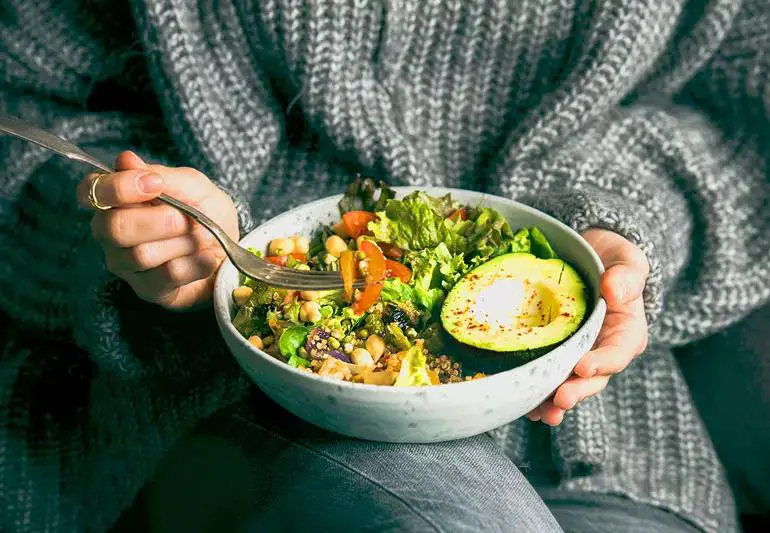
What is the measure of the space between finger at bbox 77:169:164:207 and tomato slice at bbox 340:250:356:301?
18cm

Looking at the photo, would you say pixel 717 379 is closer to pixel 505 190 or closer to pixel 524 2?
pixel 505 190

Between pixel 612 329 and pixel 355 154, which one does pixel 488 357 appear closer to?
pixel 612 329

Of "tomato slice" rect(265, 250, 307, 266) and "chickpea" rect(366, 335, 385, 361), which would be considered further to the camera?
"tomato slice" rect(265, 250, 307, 266)

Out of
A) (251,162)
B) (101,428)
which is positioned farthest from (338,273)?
(101,428)

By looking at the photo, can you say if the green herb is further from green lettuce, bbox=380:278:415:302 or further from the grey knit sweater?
the grey knit sweater

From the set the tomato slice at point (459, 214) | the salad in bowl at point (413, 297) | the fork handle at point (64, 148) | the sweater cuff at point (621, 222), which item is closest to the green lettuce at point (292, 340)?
the salad in bowl at point (413, 297)

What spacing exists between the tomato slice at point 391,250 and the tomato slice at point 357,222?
29mm

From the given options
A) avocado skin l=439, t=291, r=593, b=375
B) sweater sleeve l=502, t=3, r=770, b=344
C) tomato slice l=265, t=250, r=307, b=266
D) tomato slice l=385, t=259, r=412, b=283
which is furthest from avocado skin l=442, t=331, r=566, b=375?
sweater sleeve l=502, t=3, r=770, b=344

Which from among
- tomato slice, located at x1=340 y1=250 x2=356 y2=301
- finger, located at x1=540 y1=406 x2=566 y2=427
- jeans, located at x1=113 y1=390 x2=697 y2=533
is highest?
tomato slice, located at x1=340 y1=250 x2=356 y2=301

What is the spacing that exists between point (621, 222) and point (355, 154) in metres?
0.34

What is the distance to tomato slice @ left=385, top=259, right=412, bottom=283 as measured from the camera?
79cm

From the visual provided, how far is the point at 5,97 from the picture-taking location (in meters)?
1.02

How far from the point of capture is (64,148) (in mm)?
746

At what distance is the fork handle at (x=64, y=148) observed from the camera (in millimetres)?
734
